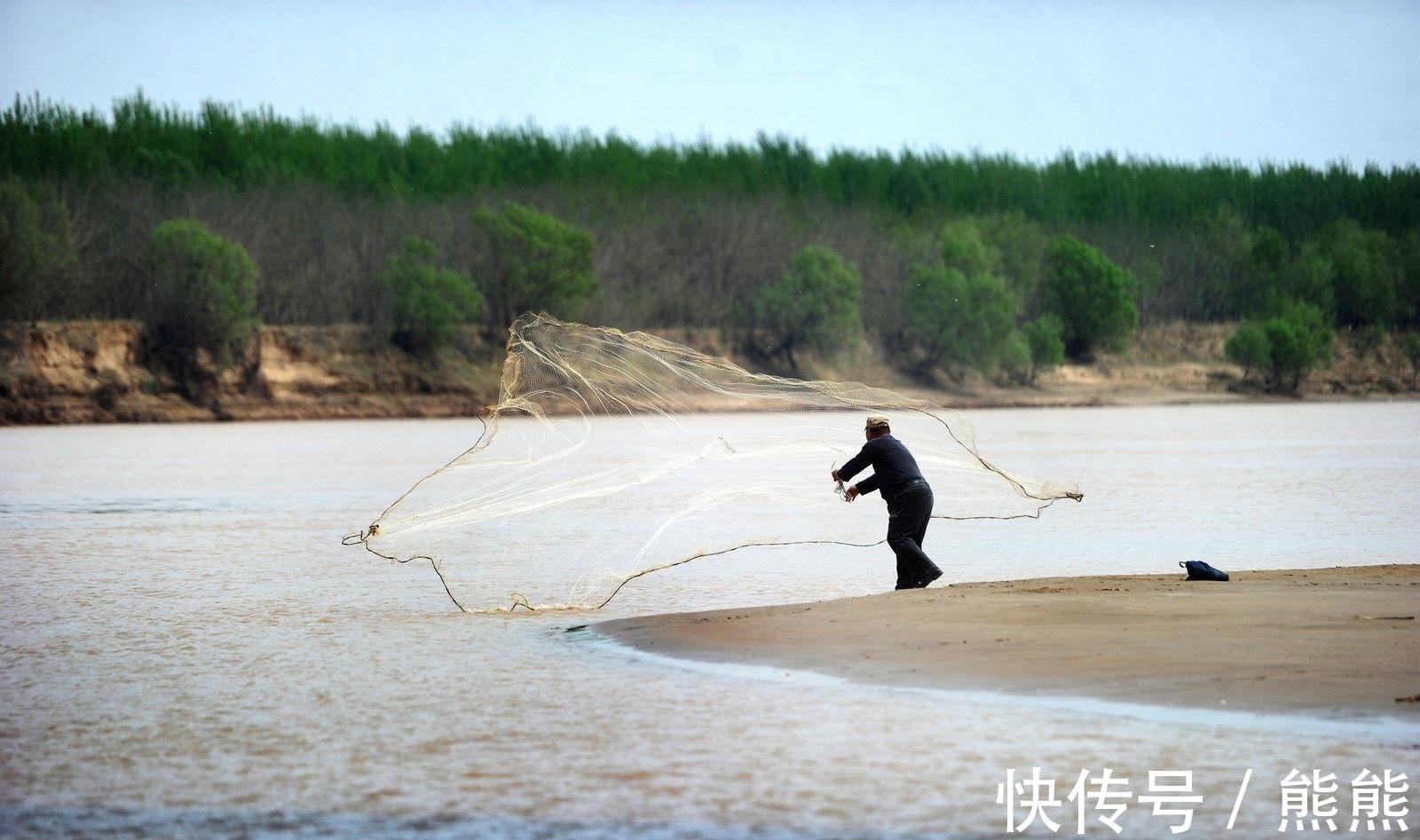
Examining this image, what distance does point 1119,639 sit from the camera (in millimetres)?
12578

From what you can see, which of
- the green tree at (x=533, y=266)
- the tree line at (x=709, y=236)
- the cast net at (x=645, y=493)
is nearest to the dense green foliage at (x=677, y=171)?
the tree line at (x=709, y=236)

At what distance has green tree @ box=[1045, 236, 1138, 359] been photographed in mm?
114812

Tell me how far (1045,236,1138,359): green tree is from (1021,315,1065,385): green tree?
5460mm

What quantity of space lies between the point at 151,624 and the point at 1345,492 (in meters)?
21.0

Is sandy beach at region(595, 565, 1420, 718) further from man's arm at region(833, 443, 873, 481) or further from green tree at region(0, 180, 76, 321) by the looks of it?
green tree at region(0, 180, 76, 321)

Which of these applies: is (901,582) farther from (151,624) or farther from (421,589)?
(151,624)

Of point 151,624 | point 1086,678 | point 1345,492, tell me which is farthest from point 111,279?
point 1086,678

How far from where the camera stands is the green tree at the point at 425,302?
9144 cm

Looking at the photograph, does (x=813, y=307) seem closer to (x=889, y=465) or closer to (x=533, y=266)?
(x=533, y=266)

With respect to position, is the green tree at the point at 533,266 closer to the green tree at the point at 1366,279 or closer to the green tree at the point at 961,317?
the green tree at the point at 961,317

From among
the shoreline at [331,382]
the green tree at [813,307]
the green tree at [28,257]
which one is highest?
the green tree at [28,257]

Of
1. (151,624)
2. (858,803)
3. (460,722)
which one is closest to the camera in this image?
(858,803)

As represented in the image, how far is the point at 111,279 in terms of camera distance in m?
92.1

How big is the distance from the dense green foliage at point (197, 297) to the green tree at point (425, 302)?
8.75 metres
